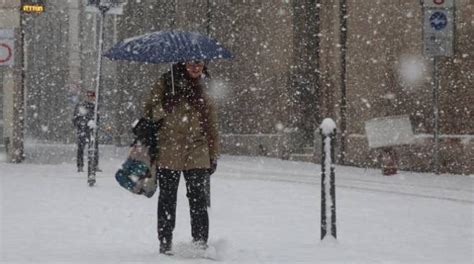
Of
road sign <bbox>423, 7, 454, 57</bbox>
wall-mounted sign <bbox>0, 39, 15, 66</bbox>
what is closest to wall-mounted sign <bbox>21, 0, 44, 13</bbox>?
wall-mounted sign <bbox>0, 39, 15, 66</bbox>

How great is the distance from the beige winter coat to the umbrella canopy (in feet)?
1.23

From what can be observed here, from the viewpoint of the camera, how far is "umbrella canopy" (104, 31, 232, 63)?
7.41 metres

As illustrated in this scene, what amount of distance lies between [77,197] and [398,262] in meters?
6.67

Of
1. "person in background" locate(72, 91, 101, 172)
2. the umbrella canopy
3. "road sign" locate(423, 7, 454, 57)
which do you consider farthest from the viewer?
"person in background" locate(72, 91, 101, 172)

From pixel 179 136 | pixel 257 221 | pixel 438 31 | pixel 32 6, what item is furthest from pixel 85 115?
pixel 179 136

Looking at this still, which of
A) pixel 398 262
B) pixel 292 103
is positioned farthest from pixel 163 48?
pixel 292 103

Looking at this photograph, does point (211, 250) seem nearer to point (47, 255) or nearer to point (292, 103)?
point (47, 255)

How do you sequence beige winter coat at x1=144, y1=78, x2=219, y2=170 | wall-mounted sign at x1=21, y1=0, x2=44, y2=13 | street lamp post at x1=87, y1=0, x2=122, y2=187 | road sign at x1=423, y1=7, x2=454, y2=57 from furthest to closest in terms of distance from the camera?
wall-mounted sign at x1=21, y1=0, x2=44, y2=13 < road sign at x1=423, y1=7, x2=454, y2=57 < street lamp post at x1=87, y1=0, x2=122, y2=187 < beige winter coat at x1=144, y1=78, x2=219, y2=170

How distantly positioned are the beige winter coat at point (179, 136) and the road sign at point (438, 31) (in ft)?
37.3

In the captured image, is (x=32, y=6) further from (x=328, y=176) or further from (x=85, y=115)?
(x=328, y=176)

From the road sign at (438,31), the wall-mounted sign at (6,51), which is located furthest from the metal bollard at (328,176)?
the wall-mounted sign at (6,51)

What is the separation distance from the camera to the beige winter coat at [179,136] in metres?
7.07

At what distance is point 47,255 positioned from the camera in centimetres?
737

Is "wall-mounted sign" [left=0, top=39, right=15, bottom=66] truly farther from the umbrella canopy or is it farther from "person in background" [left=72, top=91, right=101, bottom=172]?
the umbrella canopy
